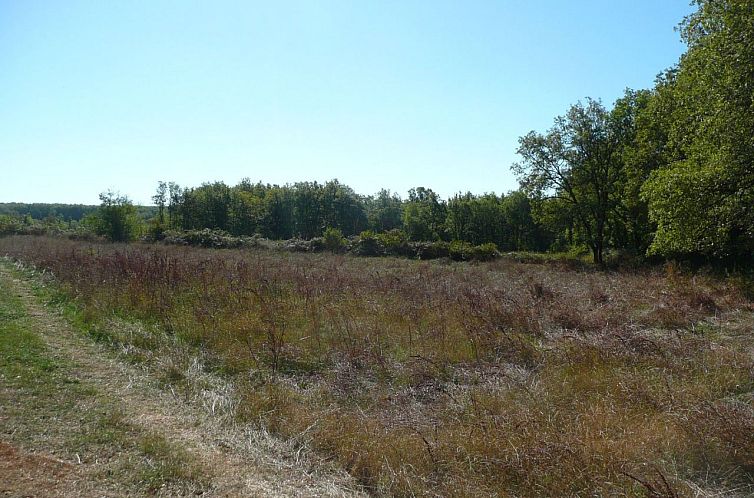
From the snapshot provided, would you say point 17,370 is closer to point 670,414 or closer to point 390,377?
point 390,377

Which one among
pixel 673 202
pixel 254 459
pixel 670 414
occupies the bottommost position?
pixel 254 459

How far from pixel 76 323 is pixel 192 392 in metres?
4.82

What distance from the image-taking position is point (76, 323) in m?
9.05

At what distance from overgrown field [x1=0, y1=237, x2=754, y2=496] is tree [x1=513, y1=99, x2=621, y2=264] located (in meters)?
15.7

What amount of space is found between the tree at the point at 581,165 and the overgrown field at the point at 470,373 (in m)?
15.7

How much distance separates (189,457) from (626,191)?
26219 mm

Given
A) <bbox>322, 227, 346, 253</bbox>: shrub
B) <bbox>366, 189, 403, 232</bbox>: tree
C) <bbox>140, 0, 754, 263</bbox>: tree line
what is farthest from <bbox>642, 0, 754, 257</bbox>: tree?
<bbox>366, 189, 403, 232</bbox>: tree

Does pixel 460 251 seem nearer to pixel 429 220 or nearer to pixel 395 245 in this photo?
pixel 395 245

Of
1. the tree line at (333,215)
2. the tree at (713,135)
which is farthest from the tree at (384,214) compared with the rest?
the tree at (713,135)

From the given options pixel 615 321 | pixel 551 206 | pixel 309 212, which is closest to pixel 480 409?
pixel 615 321

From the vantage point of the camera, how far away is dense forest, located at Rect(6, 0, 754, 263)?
1184 cm

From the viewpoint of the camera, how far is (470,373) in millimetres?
6781

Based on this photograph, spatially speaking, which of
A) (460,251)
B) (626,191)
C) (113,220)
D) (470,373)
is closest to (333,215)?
(113,220)

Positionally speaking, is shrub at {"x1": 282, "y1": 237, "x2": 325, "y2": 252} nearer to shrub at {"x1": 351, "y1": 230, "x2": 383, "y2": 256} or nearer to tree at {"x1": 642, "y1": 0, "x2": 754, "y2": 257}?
shrub at {"x1": 351, "y1": 230, "x2": 383, "y2": 256}
